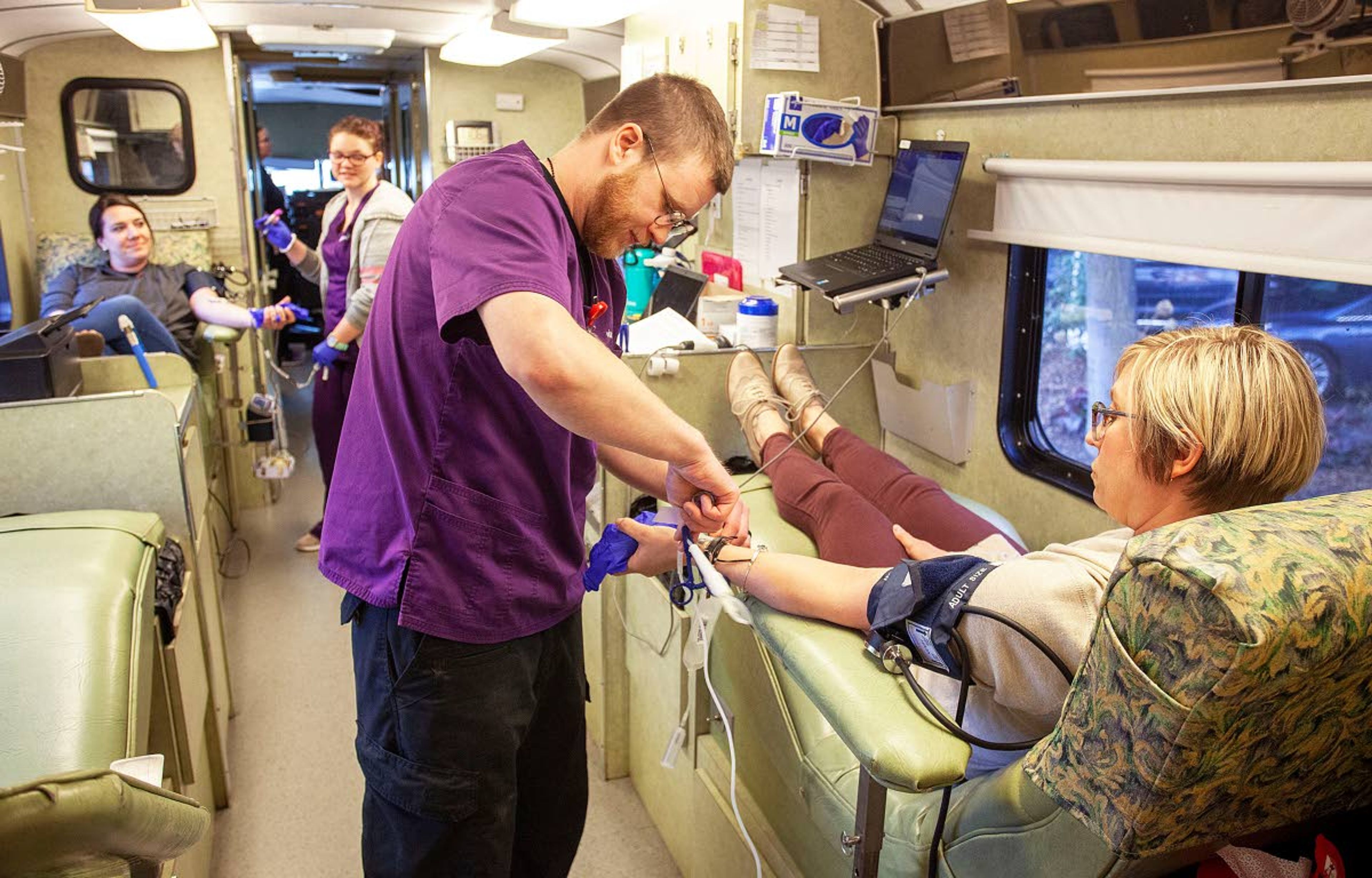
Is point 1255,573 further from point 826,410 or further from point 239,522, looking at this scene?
point 239,522

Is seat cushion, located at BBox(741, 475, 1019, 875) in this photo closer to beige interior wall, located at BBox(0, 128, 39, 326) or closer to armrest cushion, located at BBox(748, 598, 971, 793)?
armrest cushion, located at BBox(748, 598, 971, 793)

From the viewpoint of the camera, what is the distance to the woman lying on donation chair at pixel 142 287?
4281mm

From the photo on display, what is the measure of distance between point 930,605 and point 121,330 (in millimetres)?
3458

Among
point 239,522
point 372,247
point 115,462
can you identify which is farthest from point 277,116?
point 115,462

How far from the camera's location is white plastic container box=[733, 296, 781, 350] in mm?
3098

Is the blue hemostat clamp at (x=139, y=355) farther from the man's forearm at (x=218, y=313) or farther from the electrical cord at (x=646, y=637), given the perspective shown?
the electrical cord at (x=646, y=637)

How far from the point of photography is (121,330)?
378 cm

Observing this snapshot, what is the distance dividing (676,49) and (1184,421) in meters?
2.52

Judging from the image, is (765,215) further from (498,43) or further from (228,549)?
(228,549)

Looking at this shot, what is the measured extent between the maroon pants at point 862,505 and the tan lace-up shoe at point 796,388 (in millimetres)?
140

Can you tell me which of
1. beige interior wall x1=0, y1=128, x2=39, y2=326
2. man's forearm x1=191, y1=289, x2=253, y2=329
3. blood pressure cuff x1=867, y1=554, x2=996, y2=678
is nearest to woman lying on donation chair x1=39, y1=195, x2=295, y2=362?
man's forearm x1=191, y1=289, x2=253, y2=329

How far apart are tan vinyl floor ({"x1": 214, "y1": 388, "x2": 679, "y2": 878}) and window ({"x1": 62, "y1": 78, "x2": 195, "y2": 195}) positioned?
2045 mm

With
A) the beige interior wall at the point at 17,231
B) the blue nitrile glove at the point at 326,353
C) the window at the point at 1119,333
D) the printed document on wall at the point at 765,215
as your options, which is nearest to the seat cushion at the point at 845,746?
the window at the point at 1119,333

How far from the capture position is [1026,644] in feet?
4.42
